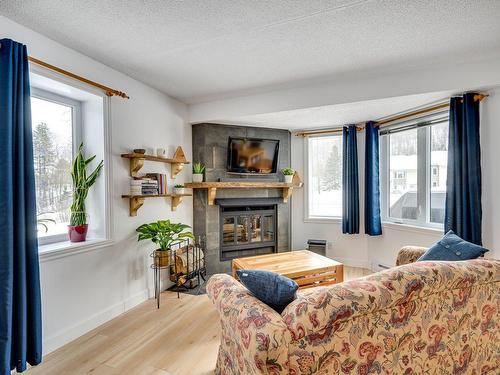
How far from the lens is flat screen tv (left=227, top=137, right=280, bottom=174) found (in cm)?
396

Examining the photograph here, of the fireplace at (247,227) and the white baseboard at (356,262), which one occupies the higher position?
the fireplace at (247,227)

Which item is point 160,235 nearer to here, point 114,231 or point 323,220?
point 114,231

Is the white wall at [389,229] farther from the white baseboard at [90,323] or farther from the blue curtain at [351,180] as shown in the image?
the white baseboard at [90,323]

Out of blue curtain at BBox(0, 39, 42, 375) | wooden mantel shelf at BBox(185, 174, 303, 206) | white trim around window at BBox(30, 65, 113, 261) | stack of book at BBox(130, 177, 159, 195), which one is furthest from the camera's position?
wooden mantel shelf at BBox(185, 174, 303, 206)

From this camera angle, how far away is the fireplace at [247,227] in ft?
13.3

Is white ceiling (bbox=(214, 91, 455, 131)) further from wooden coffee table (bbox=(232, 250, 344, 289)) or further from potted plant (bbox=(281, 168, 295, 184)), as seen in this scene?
wooden coffee table (bbox=(232, 250, 344, 289))

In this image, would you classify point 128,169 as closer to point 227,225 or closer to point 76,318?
point 76,318

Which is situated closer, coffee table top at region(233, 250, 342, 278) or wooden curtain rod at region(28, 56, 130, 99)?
wooden curtain rod at region(28, 56, 130, 99)

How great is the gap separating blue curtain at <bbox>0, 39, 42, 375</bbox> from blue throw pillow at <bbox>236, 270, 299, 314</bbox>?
1.44 meters

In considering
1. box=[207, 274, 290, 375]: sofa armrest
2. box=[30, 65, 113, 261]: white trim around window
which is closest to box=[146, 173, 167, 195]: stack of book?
box=[30, 65, 113, 261]: white trim around window

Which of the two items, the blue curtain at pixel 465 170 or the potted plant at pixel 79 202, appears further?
the blue curtain at pixel 465 170

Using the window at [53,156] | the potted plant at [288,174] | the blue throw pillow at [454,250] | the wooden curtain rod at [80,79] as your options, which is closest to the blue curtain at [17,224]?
the wooden curtain rod at [80,79]

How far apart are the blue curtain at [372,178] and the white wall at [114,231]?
2505 mm

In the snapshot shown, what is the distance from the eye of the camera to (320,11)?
1829mm
